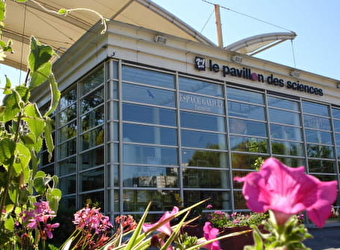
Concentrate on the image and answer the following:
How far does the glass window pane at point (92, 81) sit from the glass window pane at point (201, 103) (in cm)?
247

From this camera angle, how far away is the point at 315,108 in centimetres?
1541

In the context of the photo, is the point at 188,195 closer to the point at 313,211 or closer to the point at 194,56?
the point at 194,56

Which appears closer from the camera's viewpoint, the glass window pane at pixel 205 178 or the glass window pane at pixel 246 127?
the glass window pane at pixel 205 178

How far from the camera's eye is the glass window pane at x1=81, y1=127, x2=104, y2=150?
10.9 meters

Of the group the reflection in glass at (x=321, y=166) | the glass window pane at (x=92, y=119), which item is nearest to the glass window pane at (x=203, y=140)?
the glass window pane at (x=92, y=119)

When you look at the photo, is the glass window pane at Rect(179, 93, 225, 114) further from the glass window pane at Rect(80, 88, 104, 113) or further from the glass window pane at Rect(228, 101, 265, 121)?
the glass window pane at Rect(80, 88, 104, 113)

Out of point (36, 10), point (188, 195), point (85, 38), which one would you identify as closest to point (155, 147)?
point (188, 195)

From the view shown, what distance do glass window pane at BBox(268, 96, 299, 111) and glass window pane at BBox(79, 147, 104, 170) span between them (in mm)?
6539

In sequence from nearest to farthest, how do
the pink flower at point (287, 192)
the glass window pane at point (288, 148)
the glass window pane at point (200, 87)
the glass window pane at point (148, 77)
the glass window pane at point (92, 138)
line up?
the pink flower at point (287, 192) → the glass window pane at point (92, 138) → the glass window pane at point (148, 77) → the glass window pane at point (200, 87) → the glass window pane at point (288, 148)

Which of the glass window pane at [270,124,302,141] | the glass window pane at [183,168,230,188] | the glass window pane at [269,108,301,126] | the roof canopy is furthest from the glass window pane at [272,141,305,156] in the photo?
the roof canopy

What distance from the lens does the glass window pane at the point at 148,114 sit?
1081cm

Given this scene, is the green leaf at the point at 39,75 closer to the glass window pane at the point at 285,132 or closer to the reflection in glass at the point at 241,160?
the reflection in glass at the point at 241,160

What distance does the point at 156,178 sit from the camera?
35.4ft

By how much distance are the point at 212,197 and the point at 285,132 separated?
4.24 meters
